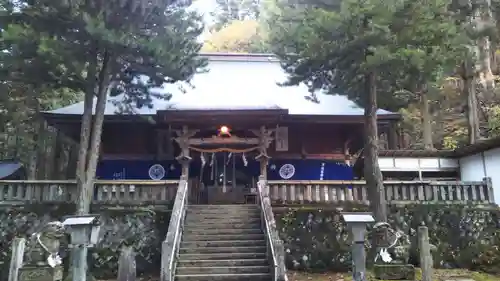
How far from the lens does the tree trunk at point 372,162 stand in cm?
1044

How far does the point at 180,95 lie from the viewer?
59.2 ft

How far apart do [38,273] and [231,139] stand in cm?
840

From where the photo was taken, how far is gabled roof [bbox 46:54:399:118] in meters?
15.5

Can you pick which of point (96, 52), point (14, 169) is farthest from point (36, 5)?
point (14, 169)

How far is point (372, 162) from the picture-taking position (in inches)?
421

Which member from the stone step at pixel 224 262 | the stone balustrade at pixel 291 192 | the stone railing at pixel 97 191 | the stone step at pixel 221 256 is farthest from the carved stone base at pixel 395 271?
the stone railing at pixel 97 191

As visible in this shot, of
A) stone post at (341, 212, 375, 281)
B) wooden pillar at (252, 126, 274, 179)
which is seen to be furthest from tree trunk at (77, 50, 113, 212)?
stone post at (341, 212, 375, 281)

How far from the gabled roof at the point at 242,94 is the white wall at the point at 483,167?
2.88 meters

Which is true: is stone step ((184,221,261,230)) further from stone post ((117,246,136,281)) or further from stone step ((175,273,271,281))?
Result: stone post ((117,246,136,281))

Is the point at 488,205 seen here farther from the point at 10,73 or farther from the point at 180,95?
the point at 10,73

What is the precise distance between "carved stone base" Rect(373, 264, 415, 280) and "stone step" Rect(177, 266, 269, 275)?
2.67 metres

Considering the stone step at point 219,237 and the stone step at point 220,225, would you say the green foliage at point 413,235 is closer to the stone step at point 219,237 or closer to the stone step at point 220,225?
the stone step at point 220,225

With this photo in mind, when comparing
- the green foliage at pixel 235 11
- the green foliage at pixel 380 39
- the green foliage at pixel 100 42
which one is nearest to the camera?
the green foliage at pixel 380 39

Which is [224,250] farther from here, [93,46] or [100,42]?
[93,46]
